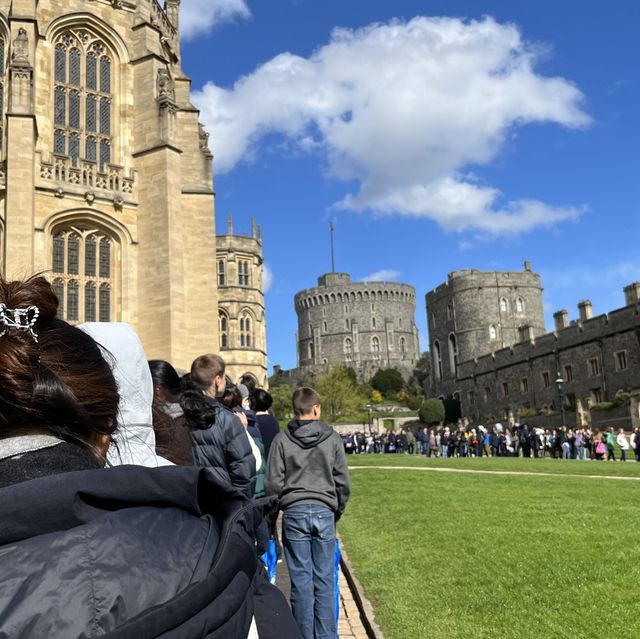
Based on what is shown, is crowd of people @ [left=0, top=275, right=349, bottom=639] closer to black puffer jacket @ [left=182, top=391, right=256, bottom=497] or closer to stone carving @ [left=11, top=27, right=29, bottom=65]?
black puffer jacket @ [left=182, top=391, right=256, bottom=497]

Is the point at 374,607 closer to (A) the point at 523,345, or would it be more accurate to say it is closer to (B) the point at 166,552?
(B) the point at 166,552

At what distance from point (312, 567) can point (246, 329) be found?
4226 cm

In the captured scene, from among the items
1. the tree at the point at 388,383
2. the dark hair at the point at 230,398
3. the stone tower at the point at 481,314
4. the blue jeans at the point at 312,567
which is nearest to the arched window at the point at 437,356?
the stone tower at the point at 481,314

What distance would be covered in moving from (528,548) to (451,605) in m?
1.78

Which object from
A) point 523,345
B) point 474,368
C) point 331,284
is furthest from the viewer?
point 331,284

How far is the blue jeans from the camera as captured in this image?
5086mm

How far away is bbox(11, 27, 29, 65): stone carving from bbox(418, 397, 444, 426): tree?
156 ft

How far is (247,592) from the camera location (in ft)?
4.11

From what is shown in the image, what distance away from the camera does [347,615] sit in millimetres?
6398

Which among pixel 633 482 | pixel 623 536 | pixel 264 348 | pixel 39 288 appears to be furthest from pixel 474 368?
pixel 39 288

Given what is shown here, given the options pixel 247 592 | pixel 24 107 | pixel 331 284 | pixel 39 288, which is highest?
pixel 331 284

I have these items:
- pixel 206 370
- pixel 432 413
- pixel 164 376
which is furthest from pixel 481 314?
pixel 164 376

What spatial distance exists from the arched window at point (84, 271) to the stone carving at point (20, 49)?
4.52 meters

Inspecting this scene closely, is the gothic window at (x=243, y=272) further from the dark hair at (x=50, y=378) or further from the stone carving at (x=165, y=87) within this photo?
the dark hair at (x=50, y=378)
